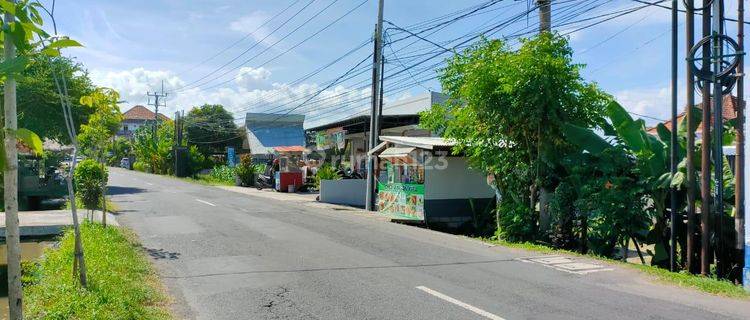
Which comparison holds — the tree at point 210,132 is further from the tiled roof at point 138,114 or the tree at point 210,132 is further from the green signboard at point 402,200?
the tiled roof at point 138,114

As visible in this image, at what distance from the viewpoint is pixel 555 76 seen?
12.3 metres

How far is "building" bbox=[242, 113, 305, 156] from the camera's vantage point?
5553 centimetres

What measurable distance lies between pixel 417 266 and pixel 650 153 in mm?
5338

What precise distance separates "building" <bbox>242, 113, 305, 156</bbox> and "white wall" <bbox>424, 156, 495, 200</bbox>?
39.0 meters

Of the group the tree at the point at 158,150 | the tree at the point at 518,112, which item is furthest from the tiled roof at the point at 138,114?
the tree at the point at 518,112

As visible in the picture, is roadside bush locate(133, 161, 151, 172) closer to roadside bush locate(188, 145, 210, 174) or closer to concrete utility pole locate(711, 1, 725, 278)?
roadside bush locate(188, 145, 210, 174)

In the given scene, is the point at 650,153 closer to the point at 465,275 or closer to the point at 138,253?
the point at 465,275

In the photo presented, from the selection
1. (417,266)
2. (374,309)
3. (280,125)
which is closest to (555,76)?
(417,266)

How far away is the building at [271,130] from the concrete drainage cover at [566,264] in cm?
4603

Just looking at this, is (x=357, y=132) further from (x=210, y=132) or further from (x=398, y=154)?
(x=210, y=132)

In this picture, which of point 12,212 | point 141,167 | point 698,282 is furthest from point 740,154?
point 141,167

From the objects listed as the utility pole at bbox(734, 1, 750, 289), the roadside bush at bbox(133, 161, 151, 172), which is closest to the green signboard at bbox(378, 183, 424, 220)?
the utility pole at bbox(734, 1, 750, 289)

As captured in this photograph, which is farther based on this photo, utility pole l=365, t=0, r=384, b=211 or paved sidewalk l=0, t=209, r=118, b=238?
utility pole l=365, t=0, r=384, b=211

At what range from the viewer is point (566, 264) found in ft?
32.7
